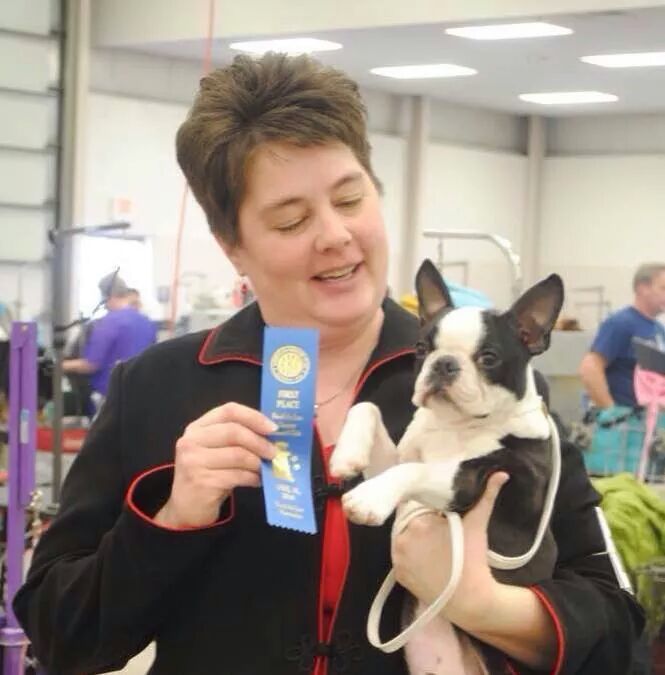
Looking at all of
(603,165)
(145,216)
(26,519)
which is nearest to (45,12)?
(145,216)

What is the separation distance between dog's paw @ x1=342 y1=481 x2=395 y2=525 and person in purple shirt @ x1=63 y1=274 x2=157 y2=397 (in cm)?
568

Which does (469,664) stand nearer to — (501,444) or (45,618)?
(501,444)

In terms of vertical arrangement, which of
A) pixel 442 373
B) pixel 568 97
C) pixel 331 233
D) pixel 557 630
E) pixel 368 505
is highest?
pixel 568 97

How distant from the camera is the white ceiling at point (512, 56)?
945 centimetres

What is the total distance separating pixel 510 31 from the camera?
968 centimetres

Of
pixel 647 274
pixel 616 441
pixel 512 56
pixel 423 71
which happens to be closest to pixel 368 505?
pixel 616 441

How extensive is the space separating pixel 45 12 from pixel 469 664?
9.88 meters

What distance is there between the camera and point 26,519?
3.67 m

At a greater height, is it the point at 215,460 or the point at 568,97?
the point at 568,97

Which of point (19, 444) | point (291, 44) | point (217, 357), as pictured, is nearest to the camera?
point (217, 357)

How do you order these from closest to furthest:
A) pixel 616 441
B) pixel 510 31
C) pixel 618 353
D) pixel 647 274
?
1. pixel 616 441
2. pixel 618 353
3. pixel 647 274
4. pixel 510 31

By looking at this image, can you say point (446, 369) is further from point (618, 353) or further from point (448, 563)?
point (618, 353)

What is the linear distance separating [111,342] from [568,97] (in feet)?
24.3

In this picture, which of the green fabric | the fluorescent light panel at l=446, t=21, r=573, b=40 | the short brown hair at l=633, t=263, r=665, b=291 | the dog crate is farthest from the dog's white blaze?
the fluorescent light panel at l=446, t=21, r=573, b=40
